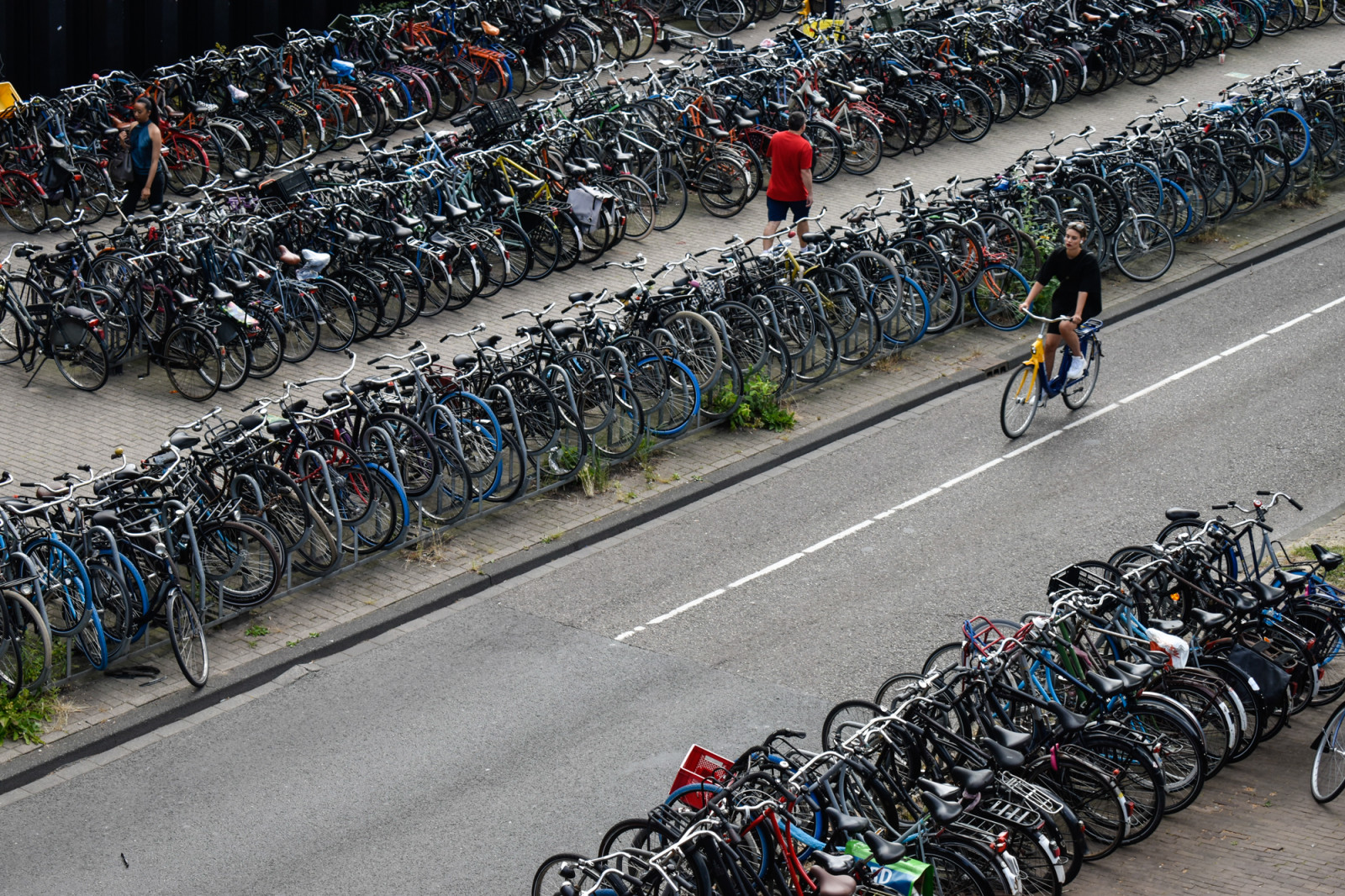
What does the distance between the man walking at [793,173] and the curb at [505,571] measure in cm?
267

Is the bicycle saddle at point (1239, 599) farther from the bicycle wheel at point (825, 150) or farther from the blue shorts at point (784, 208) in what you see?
the bicycle wheel at point (825, 150)

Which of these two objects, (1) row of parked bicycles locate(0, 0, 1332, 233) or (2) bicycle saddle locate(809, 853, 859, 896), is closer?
(2) bicycle saddle locate(809, 853, 859, 896)

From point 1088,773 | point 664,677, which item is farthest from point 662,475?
point 1088,773

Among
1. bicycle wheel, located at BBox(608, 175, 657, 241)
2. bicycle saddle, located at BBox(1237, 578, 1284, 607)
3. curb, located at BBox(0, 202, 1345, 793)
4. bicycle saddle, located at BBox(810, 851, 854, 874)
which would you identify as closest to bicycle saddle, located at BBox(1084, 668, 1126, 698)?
bicycle saddle, located at BBox(1237, 578, 1284, 607)

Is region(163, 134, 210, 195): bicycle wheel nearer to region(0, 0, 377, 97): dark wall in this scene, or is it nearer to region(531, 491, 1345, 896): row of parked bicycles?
region(0, 0, 377, 97): dark wall

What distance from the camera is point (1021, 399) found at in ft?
44.0

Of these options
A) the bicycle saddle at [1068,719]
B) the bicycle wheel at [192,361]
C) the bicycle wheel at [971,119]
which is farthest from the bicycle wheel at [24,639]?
the bicycle wheel at [971,119]

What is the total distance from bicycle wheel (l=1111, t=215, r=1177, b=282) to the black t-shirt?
123 inches

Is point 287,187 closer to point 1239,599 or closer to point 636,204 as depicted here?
point 636,204

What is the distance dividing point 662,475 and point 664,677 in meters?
3.05

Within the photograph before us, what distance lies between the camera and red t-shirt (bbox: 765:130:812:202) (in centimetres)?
1608

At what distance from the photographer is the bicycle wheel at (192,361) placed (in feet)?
45.2

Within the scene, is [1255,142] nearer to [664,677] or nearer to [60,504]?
[664,677]

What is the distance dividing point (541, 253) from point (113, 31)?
797 cm
